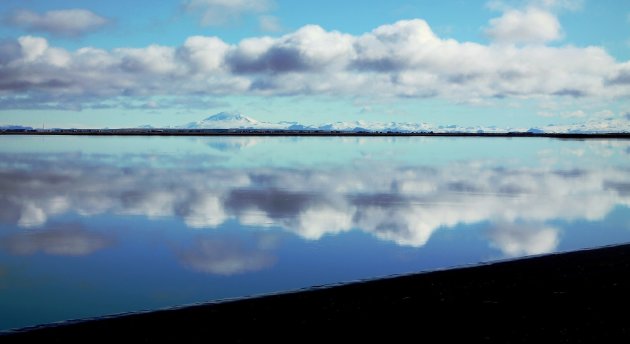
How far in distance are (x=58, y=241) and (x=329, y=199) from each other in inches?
430

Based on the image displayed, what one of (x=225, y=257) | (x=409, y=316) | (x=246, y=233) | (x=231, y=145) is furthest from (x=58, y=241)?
(x=231, y=145)

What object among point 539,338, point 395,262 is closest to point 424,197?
point 395,262

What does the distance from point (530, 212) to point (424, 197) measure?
15.2 ft

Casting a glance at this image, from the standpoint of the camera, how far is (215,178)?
32.4 m

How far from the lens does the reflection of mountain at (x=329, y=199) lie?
677 inches

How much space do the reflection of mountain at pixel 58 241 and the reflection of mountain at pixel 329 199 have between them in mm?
1509

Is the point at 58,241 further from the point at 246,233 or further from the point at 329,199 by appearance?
the point at 329,199

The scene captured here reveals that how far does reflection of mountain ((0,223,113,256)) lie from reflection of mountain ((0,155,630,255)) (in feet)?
4.95

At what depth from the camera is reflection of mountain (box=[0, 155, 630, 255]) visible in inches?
677

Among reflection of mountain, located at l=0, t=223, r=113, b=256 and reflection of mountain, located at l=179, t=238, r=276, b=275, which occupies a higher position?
reflection of mountain, located at l=179, t=238, r=276, b=275

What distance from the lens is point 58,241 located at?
14492 mm

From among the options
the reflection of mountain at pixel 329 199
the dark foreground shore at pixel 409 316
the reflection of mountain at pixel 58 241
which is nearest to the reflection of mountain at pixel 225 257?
the reflection of mountain at pixel 329 199

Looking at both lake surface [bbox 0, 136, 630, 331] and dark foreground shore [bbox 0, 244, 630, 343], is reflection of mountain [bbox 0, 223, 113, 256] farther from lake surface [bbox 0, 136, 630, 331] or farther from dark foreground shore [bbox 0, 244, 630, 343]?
dark foreground shore [bbox 0, 244, 630, 343]

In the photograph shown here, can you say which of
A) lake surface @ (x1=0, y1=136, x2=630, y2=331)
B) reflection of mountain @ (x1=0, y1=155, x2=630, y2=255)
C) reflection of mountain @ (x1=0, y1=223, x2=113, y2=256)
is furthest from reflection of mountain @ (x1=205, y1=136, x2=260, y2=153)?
reflection of mountain @ (x1=0, y1=223, x2=113, y2=256)
